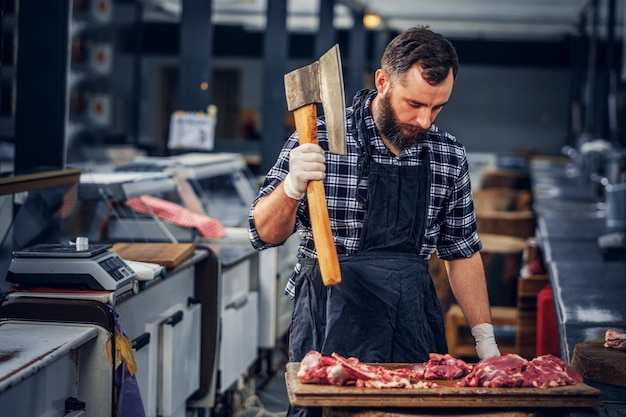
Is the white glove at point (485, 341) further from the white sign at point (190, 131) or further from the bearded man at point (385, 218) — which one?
the white sign at point (190, 131)

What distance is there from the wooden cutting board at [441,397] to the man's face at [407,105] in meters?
0.78

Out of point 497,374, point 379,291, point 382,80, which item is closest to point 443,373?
point 497,374

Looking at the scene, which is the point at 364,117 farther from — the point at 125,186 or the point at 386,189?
the point at 125,186

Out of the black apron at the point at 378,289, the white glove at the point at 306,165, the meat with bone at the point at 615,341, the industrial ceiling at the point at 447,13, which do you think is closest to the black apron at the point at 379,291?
the black apron at the point at 378,289

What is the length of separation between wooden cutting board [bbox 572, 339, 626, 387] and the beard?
73cm

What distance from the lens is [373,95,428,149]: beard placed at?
2.68 metres

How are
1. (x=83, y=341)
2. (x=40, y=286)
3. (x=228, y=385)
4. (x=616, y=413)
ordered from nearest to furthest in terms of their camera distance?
(x=616, y=413) < (x=83, y=341) < (x=40, y=286) < (x=228, y=385)

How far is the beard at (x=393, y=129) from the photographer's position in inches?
105

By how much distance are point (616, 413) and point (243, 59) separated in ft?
68.4

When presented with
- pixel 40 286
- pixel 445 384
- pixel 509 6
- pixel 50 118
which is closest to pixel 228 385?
pixel 50 118

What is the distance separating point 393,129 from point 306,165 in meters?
0.45

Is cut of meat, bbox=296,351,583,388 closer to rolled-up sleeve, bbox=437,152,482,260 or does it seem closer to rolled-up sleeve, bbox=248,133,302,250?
rolled-up sleeve, bbox=248,133,302,250

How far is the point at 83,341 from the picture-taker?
296 cm

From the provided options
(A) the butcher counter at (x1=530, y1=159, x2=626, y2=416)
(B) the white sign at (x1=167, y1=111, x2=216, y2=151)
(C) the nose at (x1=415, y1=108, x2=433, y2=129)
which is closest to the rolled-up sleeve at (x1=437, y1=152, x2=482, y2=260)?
(C) the nose at (x1=415, y1=108, x2=433, y2=129)
